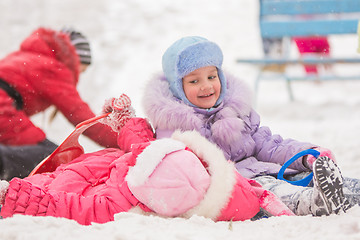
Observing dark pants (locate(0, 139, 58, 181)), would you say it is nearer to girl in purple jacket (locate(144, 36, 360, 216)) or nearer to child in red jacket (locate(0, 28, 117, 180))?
child in red jacket (locate(0, 28, 117, 180))

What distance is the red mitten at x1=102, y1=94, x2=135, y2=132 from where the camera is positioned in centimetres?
228

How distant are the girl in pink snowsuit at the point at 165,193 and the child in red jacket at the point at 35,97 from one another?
0.88 meters

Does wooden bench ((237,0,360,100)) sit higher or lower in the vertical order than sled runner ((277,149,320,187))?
higher

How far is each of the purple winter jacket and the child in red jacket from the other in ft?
Answer: 1.40

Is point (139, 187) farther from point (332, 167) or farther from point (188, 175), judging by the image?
point (332, 167)

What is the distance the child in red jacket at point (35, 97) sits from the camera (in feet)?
8.66

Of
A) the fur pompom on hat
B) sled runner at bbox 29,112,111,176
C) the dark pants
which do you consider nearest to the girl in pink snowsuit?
sled runner at bbox 29,112,111,176

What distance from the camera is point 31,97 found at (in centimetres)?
288

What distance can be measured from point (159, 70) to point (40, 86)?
0.84 m

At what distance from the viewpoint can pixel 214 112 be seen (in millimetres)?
2217

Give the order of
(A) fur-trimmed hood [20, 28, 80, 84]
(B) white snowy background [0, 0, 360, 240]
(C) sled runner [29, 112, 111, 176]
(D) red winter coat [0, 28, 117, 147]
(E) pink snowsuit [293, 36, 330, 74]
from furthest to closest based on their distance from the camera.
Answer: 1. (E) pink snowsuit [293, 36, 330, 74]
2. (A) fur-trimmed hood [20, 28, 80, 84]
3. (D) red winter coat [0, 28, 117, 147]
4. (C) sled runner [29, 112, 111, 176]
5. (B) white snowy background [0, 0, 360, 240]

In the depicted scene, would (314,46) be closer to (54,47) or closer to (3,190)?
(54,47)

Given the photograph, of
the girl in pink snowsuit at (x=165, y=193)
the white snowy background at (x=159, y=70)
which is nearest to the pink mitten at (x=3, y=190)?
the girl in pink snowsuit at (x=165, y=193)

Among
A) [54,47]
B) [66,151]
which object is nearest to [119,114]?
[66,151]
